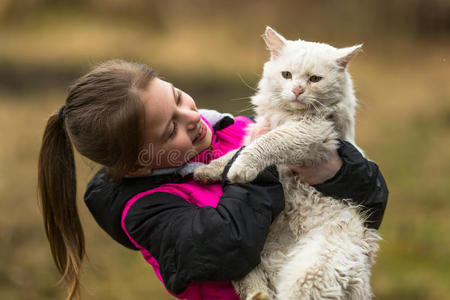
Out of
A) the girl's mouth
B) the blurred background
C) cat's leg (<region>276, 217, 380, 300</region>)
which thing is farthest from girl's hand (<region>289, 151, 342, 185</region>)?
the blurred background

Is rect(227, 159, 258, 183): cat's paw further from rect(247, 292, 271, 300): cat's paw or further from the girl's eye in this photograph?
rect(247, 292, 271, 300): cat's paw

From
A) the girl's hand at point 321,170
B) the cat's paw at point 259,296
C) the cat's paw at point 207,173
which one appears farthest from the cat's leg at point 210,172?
the cat's paw at point 259,296

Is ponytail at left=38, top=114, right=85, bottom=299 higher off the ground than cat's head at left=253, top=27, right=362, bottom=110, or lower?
lower

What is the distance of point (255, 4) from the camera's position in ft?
20.8

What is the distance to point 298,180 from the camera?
1.59 m

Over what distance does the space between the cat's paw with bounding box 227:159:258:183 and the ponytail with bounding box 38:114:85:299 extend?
61cm

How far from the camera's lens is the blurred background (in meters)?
4.48

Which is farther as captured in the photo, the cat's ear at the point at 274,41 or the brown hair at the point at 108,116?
the cat's ear at the point at 274,41

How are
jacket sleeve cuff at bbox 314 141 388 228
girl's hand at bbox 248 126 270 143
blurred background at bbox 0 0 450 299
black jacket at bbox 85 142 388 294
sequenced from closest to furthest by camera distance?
black jacket at bbox 85 142 388 294 → jacket sleeve cuff at bbox 314 141 388 228 → girl's hand at bbox 248 126 270 143 → blurred background at bbox 0 0 450 299

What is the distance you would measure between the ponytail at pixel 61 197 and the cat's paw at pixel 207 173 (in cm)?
47

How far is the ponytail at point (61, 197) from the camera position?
5.24ft

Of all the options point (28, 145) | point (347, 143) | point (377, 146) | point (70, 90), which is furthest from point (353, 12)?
point (70, 90)

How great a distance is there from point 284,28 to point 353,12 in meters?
0.89

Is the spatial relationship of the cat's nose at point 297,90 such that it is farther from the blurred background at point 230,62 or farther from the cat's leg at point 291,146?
the blurred background at point 230,62
